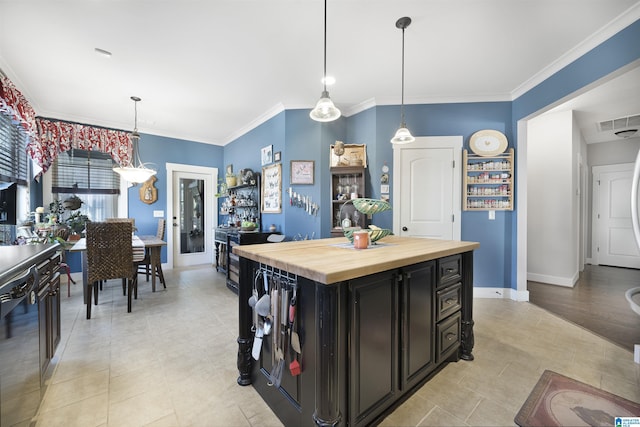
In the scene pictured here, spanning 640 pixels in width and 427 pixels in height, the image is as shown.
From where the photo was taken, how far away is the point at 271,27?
2229 mm

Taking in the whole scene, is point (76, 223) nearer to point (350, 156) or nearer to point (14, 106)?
point (14, 106)

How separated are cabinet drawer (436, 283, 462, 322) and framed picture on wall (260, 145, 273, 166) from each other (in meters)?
3.16

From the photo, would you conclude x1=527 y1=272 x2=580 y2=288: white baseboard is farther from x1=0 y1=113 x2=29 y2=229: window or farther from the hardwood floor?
x1=0 y1=113 x2=29 y2=229: window

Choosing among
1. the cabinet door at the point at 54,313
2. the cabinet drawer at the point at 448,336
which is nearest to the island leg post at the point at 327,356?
the cabinet drawer at the point at 448,336

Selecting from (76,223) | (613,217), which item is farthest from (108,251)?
(613,217)

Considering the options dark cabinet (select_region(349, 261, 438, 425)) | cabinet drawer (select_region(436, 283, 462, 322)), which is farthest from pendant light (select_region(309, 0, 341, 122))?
cabinet drawer (select_region(436, 283, 462, 322))

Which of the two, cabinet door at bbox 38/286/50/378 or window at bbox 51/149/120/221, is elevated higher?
window at bbox 51/149/120/221

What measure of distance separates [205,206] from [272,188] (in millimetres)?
2317

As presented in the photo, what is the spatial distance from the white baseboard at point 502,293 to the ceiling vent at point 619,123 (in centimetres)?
344

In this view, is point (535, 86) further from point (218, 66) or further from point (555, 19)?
point (218, 66)

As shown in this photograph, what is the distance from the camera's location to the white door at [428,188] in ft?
11.7

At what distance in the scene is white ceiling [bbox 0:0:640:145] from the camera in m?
2.04

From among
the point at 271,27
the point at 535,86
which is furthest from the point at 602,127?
the point at 271,27

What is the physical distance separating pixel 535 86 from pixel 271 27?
122 inches
